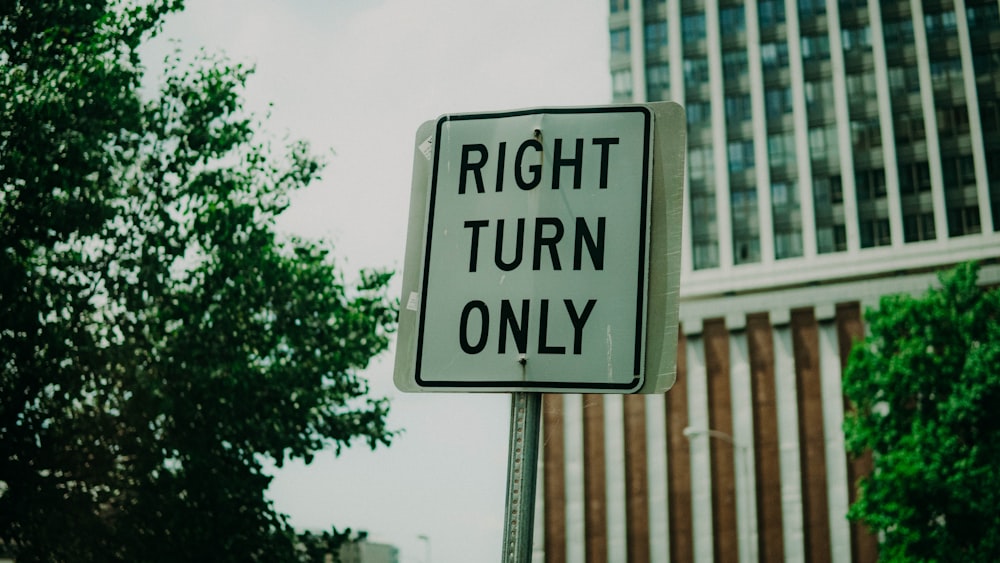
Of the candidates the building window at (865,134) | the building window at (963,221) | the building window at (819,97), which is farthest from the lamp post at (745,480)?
the building window at (819,97)

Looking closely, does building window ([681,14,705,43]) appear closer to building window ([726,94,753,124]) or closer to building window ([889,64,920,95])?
building window ([726,94,753,124])

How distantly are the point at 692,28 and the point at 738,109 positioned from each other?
738cm

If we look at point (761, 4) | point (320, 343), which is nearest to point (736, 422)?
point (761, 4)

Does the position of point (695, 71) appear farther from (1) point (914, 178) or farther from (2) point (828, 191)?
(1) point (914, 178)

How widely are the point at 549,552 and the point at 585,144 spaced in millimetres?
63475

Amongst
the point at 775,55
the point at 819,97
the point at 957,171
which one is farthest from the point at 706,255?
the point at 957,171

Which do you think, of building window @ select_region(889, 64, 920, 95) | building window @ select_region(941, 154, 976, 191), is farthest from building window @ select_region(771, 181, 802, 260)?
building window @ select_region(941, 154, 976, 191)

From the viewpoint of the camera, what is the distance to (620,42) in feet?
249

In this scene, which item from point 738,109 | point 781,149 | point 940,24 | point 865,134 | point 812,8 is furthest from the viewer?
point 812,8

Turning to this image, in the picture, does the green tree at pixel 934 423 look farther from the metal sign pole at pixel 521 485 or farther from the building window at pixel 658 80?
the building window at pixel 658 80

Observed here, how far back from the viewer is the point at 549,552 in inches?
2522

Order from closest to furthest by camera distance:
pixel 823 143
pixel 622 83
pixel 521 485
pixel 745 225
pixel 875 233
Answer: pixel 521 485 → pixel 875 233 → pixel 823 143 → pixel 745 225 → pixel 622 83

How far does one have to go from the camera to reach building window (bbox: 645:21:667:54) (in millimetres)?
74562

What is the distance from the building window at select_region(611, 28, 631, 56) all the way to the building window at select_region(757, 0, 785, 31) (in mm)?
9163
